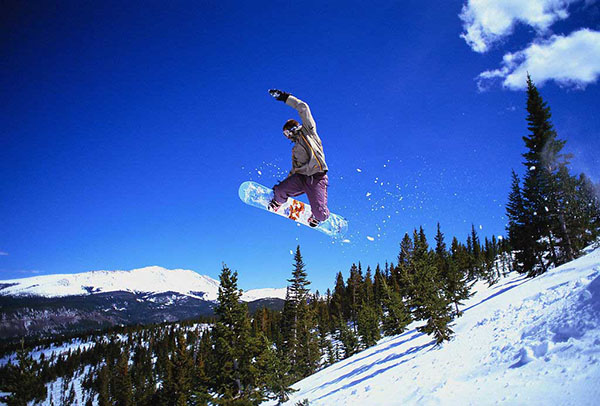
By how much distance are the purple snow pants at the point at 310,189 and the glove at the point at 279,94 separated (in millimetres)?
2175

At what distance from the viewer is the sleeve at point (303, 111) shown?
22.5ft

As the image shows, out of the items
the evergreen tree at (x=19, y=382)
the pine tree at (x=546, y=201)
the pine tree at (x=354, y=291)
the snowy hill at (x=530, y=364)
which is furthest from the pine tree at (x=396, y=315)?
the evergreen tree at (x=19, y=382)

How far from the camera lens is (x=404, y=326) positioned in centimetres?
3875

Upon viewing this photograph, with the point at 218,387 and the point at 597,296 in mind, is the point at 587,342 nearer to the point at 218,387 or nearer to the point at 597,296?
the point at 597,296

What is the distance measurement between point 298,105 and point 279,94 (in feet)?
1.75

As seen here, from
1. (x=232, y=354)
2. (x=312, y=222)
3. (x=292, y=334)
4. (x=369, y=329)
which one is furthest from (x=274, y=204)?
(x=369, y=329)

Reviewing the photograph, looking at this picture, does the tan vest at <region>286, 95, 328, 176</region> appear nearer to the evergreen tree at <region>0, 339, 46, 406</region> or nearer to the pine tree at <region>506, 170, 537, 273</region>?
the pine tree at <region>506, 170, 537, 273</region>

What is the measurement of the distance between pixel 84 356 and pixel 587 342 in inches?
7402

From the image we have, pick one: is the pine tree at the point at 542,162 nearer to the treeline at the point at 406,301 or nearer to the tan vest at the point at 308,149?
the treeline at the point at 406,301

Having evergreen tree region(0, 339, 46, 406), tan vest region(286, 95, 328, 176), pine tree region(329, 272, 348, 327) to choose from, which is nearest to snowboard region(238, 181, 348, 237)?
tan vest region(286, 95, 328, 176)

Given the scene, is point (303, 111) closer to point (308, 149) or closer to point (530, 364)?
point (308, 149)

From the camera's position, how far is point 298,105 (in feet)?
22.7

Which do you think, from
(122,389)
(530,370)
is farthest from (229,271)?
(122,389)

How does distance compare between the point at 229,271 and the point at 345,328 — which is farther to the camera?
the point at 345,328
